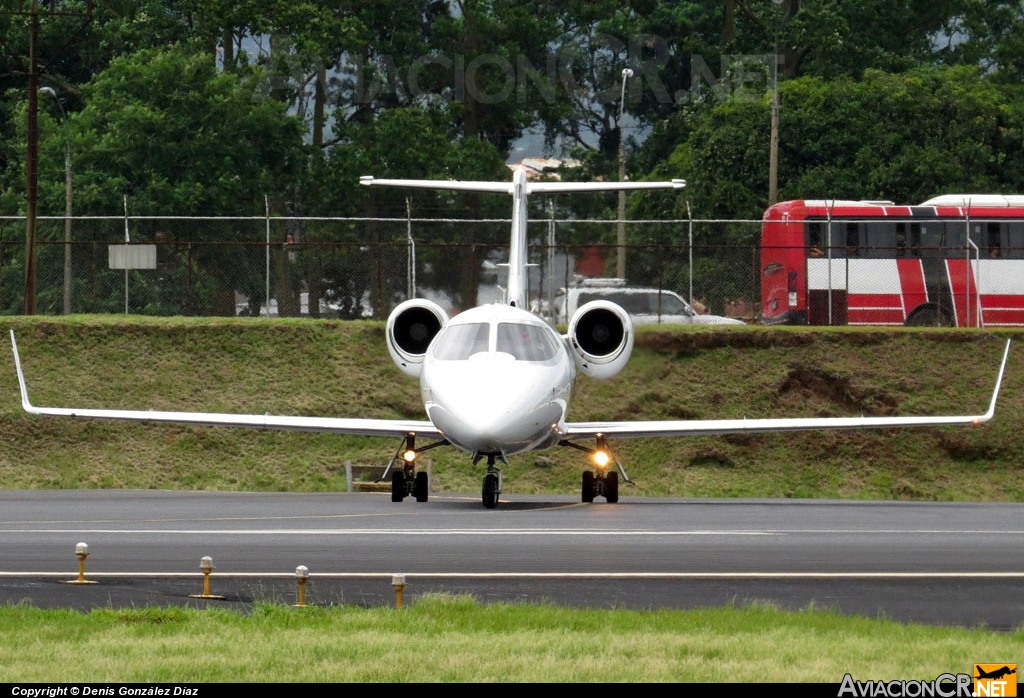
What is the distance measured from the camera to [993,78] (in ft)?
197

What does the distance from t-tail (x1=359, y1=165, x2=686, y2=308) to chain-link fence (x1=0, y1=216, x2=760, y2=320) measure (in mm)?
10198

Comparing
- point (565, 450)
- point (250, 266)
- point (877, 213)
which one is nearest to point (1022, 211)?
point (877, 213)

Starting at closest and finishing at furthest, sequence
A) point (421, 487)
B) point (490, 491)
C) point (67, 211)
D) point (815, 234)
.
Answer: point (490, 491) < point (421, 487) < point (815, 234) < point (67, 211)

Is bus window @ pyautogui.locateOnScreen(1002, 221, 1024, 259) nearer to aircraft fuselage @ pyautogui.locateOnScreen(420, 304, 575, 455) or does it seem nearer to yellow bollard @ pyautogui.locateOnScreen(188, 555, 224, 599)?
aircraft fuselage @ pyautogui.locateOnScreen(420, 304, 575, 455)

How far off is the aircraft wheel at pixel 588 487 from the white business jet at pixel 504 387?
0.01m

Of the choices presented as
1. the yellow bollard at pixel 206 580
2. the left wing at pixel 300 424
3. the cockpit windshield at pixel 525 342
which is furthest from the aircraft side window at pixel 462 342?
the yellow bollard at pixel 206 580

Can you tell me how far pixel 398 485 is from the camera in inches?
928

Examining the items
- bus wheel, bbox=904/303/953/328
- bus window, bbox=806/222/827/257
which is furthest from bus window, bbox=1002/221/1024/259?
bus window, bbox=806/222/827/257

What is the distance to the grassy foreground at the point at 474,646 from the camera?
9.10 m

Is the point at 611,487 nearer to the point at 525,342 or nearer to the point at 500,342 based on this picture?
the point at 525,342

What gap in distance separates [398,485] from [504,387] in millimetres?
3248

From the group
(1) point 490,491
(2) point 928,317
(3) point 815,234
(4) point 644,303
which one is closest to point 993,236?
(2) point 928,317

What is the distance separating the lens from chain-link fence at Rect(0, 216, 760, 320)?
134ft

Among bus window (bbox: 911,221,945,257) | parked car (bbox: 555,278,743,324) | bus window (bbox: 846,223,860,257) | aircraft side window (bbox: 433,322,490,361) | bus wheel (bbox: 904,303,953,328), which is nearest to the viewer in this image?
aircraft side window (bbox: 433,322,490,361)
